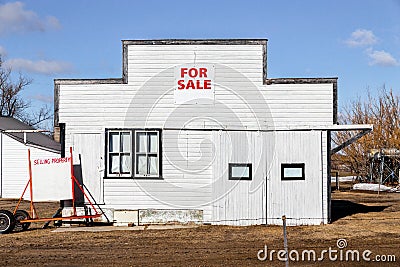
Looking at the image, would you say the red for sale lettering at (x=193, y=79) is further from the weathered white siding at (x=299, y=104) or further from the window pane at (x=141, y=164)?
the window pane at (x=141, y=164)

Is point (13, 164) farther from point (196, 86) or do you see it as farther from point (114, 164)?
A: point (196, 86)

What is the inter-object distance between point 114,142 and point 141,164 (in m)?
1.06

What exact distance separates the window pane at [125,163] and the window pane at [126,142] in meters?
0.18

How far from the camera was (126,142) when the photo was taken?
17938 mm

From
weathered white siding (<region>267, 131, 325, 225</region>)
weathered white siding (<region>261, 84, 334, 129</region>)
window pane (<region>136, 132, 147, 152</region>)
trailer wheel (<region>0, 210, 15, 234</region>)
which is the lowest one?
trailer wheel (<region>0, 210, 15, 234</region>)

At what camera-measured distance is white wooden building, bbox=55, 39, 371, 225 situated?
17.6 meters

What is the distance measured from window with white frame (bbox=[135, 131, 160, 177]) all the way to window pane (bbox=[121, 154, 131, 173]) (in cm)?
22

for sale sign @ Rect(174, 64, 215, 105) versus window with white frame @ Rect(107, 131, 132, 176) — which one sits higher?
for sale sign @ Rect(174, 64, 215, 105)

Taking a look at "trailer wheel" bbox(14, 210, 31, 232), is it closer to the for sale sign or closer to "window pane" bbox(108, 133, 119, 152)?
"window pane" bbox(108, 133, 119, 152)

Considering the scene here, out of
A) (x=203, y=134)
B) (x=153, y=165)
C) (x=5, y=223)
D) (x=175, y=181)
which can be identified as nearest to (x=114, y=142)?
(x=153, y=165)

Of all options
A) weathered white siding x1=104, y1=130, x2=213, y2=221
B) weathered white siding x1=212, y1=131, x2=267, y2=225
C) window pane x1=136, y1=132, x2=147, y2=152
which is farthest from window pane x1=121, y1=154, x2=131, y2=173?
weathered white siding x1=212, y1=131, x2=267, y2=225

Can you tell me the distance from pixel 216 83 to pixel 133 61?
2.64m

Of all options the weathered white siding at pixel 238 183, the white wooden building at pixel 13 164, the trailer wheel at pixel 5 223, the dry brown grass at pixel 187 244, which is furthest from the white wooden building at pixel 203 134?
the white wooden building at pixel 13 164

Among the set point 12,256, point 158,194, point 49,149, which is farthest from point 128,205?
point 49,149
